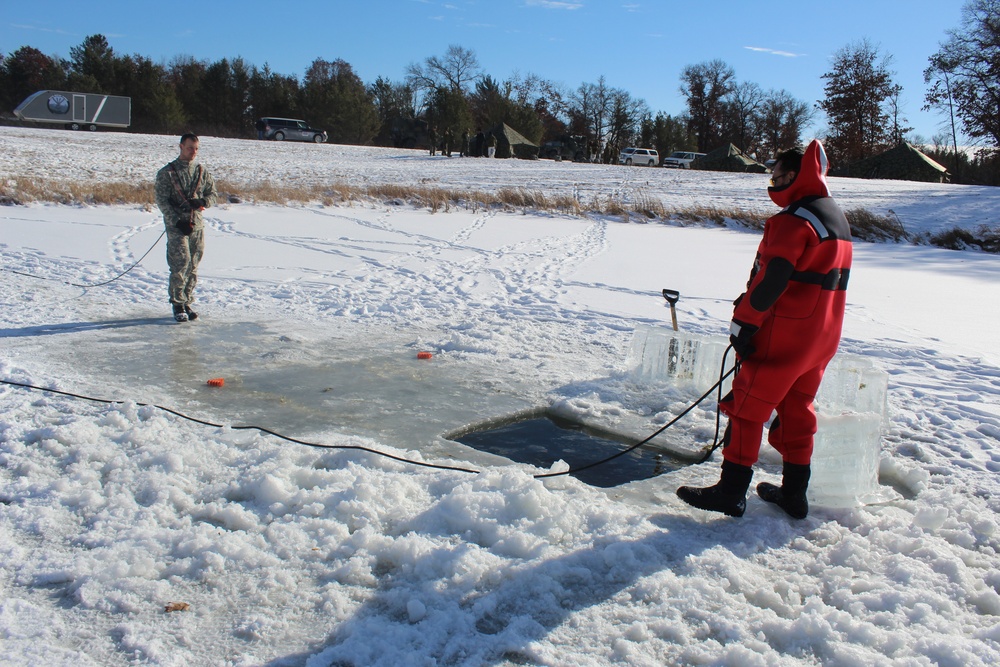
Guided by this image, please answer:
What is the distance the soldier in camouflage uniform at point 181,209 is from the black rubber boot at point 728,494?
564cm

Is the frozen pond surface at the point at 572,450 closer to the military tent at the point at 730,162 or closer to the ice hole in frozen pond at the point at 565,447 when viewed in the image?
the ice hole in frozen pond at the point at 565,447

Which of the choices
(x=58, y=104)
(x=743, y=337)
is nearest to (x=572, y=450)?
(x=743, y=337)

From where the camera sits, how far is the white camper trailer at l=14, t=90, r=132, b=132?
4456 centimetres

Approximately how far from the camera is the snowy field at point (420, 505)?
291 cm

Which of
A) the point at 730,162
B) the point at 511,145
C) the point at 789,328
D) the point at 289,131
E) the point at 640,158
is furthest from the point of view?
the point at 640,158

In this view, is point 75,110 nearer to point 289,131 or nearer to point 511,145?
point 289,131

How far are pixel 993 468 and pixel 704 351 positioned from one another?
6.77 feet

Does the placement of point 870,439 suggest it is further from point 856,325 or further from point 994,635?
point 856,325

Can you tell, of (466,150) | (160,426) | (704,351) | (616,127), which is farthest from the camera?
(616,127)

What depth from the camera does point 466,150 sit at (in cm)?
4456

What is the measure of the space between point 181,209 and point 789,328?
6.07m

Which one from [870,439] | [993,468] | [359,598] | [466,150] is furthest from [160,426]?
[466,150]

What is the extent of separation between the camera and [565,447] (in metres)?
4.98

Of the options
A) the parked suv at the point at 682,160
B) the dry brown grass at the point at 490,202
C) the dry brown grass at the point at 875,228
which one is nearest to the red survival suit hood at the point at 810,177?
the dry brown grass at the point at 490,202
